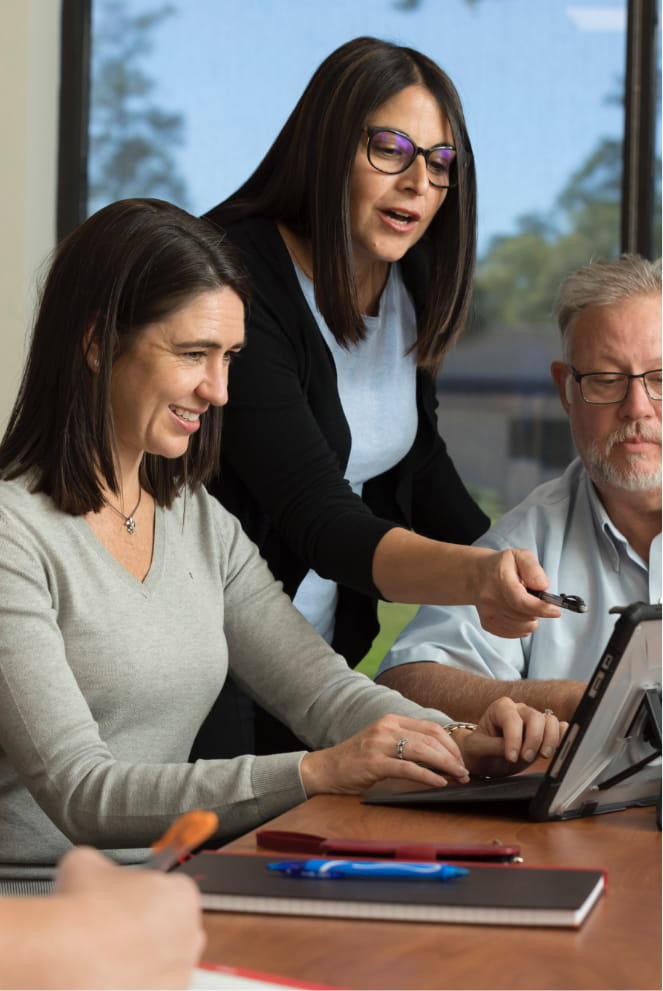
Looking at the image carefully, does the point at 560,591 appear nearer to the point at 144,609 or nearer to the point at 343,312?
the point at 343,312

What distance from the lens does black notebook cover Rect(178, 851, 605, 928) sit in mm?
930

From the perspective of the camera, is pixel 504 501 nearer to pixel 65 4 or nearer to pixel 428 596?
pixel 428 596

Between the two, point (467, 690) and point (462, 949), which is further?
point (467, 690)

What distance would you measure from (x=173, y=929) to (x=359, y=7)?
113 inches

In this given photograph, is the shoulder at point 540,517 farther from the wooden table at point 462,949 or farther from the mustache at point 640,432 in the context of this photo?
the wooden table at point 462,949

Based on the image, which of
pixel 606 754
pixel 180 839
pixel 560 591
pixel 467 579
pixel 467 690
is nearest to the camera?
pixel 180 839

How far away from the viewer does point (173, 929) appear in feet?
2.08

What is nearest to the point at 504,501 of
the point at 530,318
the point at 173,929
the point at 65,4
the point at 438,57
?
the point at 530,318

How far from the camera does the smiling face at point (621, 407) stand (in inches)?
79.9

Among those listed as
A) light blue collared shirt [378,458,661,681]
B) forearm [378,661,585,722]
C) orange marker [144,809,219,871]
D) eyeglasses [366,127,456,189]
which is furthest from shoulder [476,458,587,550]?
orange marker [144,809,219,871]

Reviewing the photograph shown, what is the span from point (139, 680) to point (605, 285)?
3.48ft

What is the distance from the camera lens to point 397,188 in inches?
77.2

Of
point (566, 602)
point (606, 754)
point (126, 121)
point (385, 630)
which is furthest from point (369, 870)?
point (126, 121)

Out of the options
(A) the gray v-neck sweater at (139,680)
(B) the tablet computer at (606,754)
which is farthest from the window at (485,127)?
(B) the tablet computer at (606,754)
